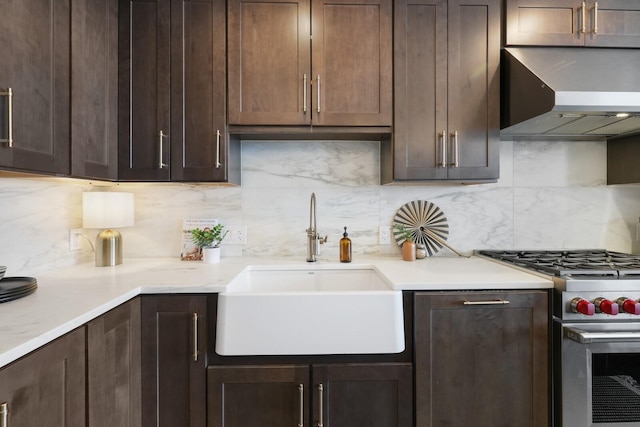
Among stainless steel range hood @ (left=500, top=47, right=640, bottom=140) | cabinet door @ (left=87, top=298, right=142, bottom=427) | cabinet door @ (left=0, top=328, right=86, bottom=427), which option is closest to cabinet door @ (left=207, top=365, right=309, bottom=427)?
cabinet door @ (left=87, top=298, right=142, bottom=427)

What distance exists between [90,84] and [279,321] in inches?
50.8

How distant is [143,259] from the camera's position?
2049mm

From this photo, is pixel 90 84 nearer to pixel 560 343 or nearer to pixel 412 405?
pixel 412 405

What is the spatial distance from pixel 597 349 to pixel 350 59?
1.65 meters

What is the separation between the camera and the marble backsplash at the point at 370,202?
6.86 ft

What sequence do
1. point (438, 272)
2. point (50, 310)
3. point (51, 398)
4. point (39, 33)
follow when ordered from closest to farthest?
point (51, 398)
point (50, 310)
point (39, 33)
point (438, 272)

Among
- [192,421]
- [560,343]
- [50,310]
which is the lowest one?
[192,421]

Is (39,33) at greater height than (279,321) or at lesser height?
greater

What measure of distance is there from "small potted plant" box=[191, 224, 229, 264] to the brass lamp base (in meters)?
0.40

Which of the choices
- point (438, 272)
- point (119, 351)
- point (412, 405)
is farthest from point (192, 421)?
point (438, 272)

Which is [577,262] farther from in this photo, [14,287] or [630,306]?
[14,287]

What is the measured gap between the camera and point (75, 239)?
1.86 metres

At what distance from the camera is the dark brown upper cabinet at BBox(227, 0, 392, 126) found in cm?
172

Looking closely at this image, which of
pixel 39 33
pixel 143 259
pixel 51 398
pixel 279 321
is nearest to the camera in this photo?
pixel 51 398
